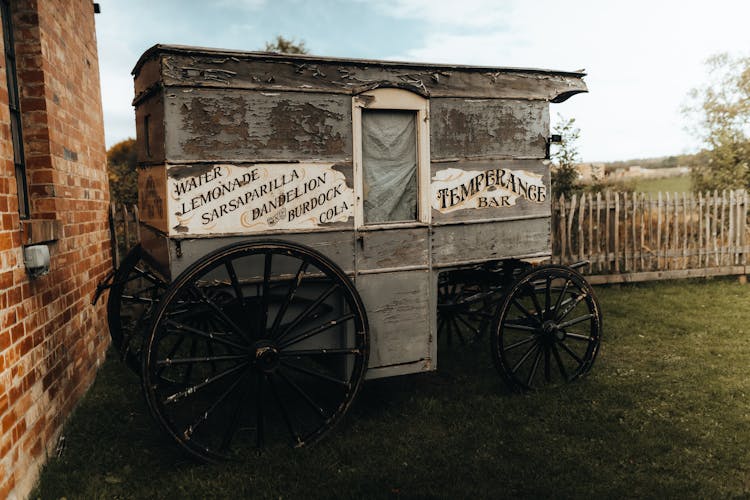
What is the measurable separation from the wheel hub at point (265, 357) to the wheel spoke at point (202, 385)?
91 millimetres

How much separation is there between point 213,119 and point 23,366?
5.91 feet

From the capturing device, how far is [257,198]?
3.72m

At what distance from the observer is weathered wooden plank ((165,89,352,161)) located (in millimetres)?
3465

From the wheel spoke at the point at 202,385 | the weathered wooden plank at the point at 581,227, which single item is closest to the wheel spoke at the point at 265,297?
the wheel spoke at the point at 202,385

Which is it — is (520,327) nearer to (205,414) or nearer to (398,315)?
(398,315)

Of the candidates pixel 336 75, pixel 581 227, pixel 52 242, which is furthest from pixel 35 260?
pixel 581 227

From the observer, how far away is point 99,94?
607 cm

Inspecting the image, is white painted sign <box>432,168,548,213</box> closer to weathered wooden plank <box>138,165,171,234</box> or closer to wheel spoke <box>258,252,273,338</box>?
wheel spoke <box>258,252,273,338</box>

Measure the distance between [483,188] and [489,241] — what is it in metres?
0.43

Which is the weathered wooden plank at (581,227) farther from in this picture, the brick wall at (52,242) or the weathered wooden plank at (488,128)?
the brick wall at (52,242)

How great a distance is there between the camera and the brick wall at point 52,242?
120 inches

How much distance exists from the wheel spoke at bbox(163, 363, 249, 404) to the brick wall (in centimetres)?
80

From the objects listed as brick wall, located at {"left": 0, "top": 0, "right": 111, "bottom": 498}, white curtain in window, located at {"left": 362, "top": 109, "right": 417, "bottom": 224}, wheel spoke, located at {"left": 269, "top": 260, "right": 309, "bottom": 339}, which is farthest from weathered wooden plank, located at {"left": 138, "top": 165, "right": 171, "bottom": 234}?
white curtain in window, located at {"left": 362, "top": 109, "right": 417, "bottom": 224}

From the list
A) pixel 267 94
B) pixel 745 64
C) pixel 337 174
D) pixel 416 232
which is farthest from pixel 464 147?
pixel 745 64
